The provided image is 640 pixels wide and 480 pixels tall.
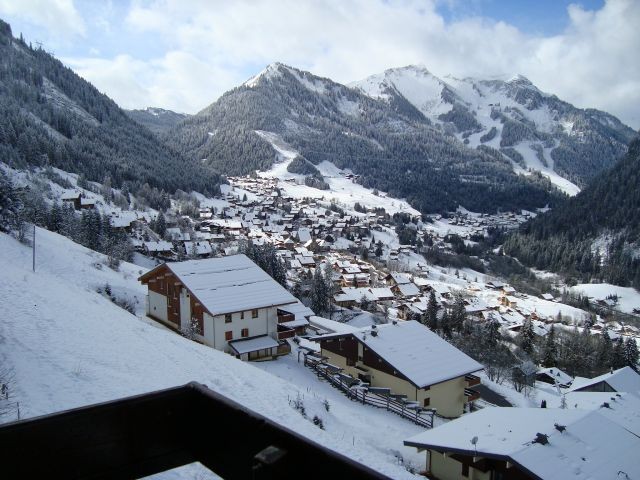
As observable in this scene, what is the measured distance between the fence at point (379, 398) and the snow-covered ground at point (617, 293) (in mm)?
84043

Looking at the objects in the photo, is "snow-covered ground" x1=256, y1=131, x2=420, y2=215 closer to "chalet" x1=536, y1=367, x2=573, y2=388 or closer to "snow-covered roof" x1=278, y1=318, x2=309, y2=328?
"chalet" x1=536, y1=367, x2=573, y2=388

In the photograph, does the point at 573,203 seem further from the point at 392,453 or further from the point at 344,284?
the point at 392,453

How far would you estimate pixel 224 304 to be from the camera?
24.5 m

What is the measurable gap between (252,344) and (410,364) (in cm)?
783

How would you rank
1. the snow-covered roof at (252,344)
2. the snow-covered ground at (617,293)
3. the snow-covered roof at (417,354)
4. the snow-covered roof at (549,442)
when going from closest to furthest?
the snow-covered roof at (549,442) → the snow-covered roof at (417,354) → the snow-covered roof at (252,344) → the snow-covered ground at (617,293)

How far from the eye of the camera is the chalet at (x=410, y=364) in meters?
22.4

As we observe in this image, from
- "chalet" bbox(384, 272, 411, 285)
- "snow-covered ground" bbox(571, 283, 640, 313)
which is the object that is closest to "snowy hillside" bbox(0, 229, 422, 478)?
"chalet" bbox(384, 272, 411, 285)

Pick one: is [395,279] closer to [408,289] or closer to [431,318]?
[408,289]

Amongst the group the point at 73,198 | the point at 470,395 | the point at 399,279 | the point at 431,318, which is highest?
the point at 73,198

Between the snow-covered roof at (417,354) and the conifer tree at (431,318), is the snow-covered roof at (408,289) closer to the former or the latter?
the conifer tree at (431,318)

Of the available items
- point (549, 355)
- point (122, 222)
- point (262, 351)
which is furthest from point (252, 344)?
point (122, 222)

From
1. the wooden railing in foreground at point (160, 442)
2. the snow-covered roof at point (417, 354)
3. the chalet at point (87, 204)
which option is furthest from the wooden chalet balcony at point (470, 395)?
the chalet at point (87, 204)

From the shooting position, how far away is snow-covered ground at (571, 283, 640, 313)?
89.4 m

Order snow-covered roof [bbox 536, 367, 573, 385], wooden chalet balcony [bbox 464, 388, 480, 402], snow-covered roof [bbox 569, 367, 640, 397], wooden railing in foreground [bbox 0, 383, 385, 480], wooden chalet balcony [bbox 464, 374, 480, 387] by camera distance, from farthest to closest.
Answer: snow-covered roof [bbox 536, 367, 573, 385]
snow-covered roof [bbox 569, 367, 640, 397]
wooden chalet balcony [bbox 464, 374, 480, 387]
wooden chalet balcony [bbox 464, 388, 480, 402]
wooden railing in foreground [bbox 0, 383, 385, 480]
